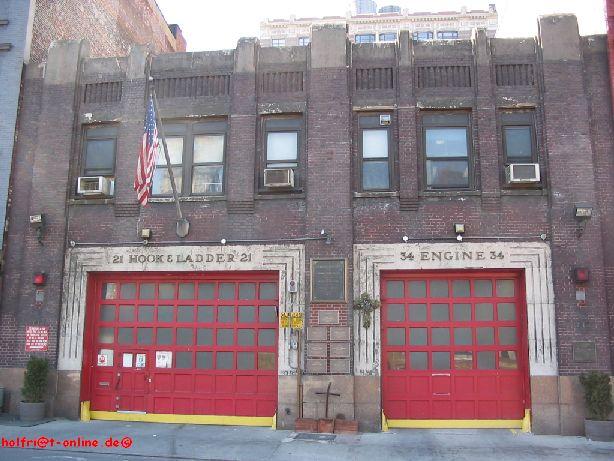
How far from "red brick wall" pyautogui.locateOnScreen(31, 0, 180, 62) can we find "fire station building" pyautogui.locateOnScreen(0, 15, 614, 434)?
2.16m

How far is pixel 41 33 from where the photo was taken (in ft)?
49.8

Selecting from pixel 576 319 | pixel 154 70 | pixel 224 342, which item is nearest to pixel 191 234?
pixel 224 342

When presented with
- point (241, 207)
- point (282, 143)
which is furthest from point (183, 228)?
point (282, 143)

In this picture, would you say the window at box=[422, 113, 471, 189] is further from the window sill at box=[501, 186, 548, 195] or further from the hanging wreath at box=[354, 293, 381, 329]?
the hanging wreath at box=[354, 293, 381, 329]

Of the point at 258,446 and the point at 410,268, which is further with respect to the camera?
the point at 410,268

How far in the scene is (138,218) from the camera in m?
13.5

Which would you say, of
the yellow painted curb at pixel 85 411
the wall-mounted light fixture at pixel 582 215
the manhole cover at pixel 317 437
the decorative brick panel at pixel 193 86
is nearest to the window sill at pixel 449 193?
the wall-mounted light fixture at pixel 582 215

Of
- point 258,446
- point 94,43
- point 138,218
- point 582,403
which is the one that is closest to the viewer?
point 258,446

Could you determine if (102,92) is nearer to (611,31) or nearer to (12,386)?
(12,386)

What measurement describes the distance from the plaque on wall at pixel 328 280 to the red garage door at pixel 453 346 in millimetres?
1075

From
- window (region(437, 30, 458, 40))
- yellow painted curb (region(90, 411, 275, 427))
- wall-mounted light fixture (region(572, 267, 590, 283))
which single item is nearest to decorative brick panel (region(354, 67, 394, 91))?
wall-mounted light fixture (region(572, 267, 590, 283))

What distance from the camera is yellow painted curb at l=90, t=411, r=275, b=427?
499 inches

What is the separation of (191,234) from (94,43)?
316 inches

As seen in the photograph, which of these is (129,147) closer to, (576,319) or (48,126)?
(48,126)
